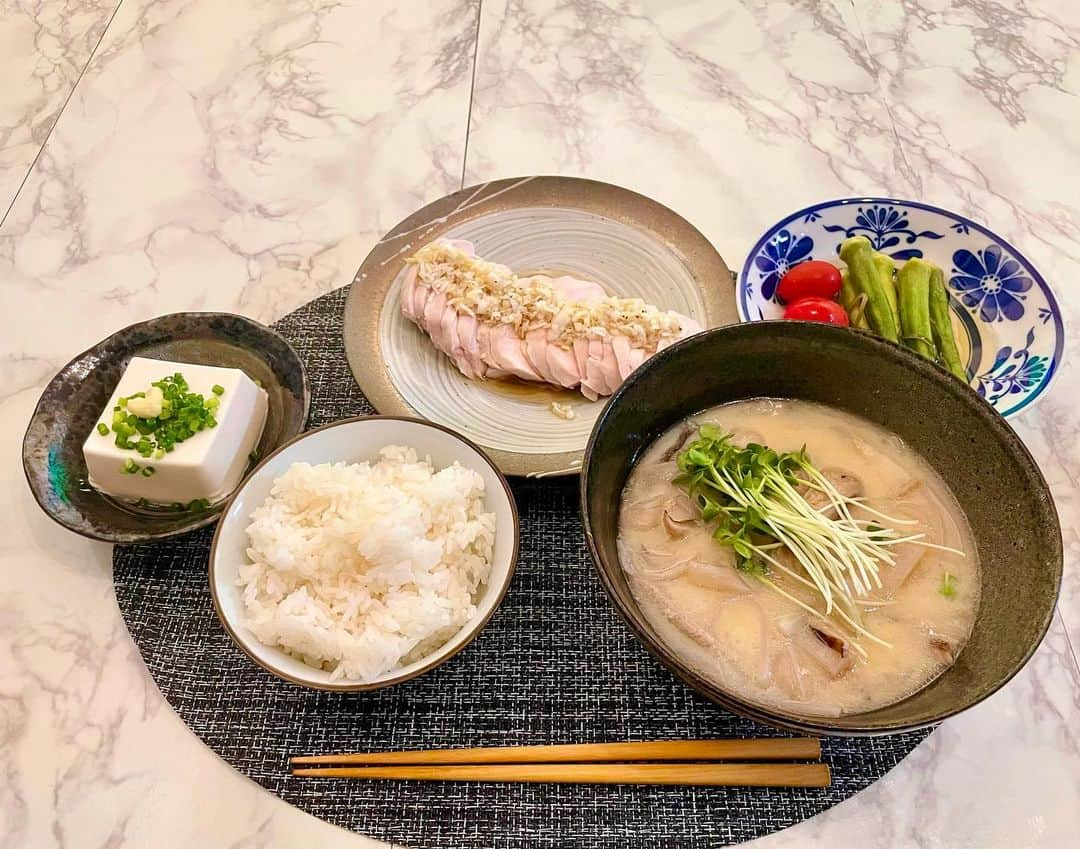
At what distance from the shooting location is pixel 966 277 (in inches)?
78.2

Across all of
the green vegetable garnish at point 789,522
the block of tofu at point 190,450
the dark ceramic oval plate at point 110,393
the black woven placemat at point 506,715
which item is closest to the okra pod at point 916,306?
the green vegetable garnish at point 789,522

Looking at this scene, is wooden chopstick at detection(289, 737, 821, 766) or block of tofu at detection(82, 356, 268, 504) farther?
block of tofu at detection(82, 356, 268, 504)

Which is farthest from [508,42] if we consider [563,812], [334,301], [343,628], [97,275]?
[563,812]

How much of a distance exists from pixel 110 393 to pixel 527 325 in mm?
975

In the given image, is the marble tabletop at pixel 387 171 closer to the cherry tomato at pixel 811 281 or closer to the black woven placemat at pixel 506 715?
the black woven placemat at pixel 506 715

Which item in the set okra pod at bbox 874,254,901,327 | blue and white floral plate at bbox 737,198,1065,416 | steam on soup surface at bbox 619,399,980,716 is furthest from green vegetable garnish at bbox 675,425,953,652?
okra pod at bbox 874,254,901,327

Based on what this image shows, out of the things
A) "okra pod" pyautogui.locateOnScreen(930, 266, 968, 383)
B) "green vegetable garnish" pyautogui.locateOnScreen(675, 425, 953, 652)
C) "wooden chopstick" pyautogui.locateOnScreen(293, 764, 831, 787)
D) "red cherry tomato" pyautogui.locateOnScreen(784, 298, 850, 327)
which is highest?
"green vegetable garnish" pyautogui.locateOnScreen(675, 425, 953, 652)

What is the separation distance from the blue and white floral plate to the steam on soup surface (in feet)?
1.72

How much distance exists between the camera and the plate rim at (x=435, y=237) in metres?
1.66

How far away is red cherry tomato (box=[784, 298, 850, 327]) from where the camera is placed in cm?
190

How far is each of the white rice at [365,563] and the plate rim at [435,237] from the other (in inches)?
6.9

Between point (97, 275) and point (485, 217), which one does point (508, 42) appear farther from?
point (97, 275)

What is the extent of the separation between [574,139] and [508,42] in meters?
0.63

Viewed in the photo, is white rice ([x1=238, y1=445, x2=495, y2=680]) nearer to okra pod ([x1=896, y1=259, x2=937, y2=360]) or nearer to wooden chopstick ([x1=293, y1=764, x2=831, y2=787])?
wooden chopstick ([x1=293, y1=764, x2=831, y2=787])
